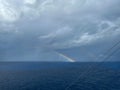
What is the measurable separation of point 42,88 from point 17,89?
12077mm

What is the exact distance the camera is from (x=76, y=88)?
8525 cm

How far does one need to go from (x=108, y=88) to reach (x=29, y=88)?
127 feet

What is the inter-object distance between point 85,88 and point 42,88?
21.2m

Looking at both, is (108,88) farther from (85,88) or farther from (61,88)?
(61,88)

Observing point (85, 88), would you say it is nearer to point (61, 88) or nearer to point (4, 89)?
point (61, 88)

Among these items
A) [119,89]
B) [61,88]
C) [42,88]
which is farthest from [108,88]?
[42,88]

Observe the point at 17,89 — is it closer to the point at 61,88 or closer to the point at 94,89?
the point at 61,88

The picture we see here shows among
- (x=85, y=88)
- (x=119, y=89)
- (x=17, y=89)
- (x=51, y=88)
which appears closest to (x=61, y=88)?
(x=51, y=88)

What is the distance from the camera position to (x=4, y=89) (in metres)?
87.8

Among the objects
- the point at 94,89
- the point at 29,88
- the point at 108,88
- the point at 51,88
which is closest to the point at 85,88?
the point at 94,89

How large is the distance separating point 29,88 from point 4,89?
40.6ft

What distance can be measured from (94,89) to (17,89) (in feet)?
121

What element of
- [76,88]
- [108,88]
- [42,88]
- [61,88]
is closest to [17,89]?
[42,88]

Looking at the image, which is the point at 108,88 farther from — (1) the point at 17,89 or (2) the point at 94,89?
(1) the point at 17,89
